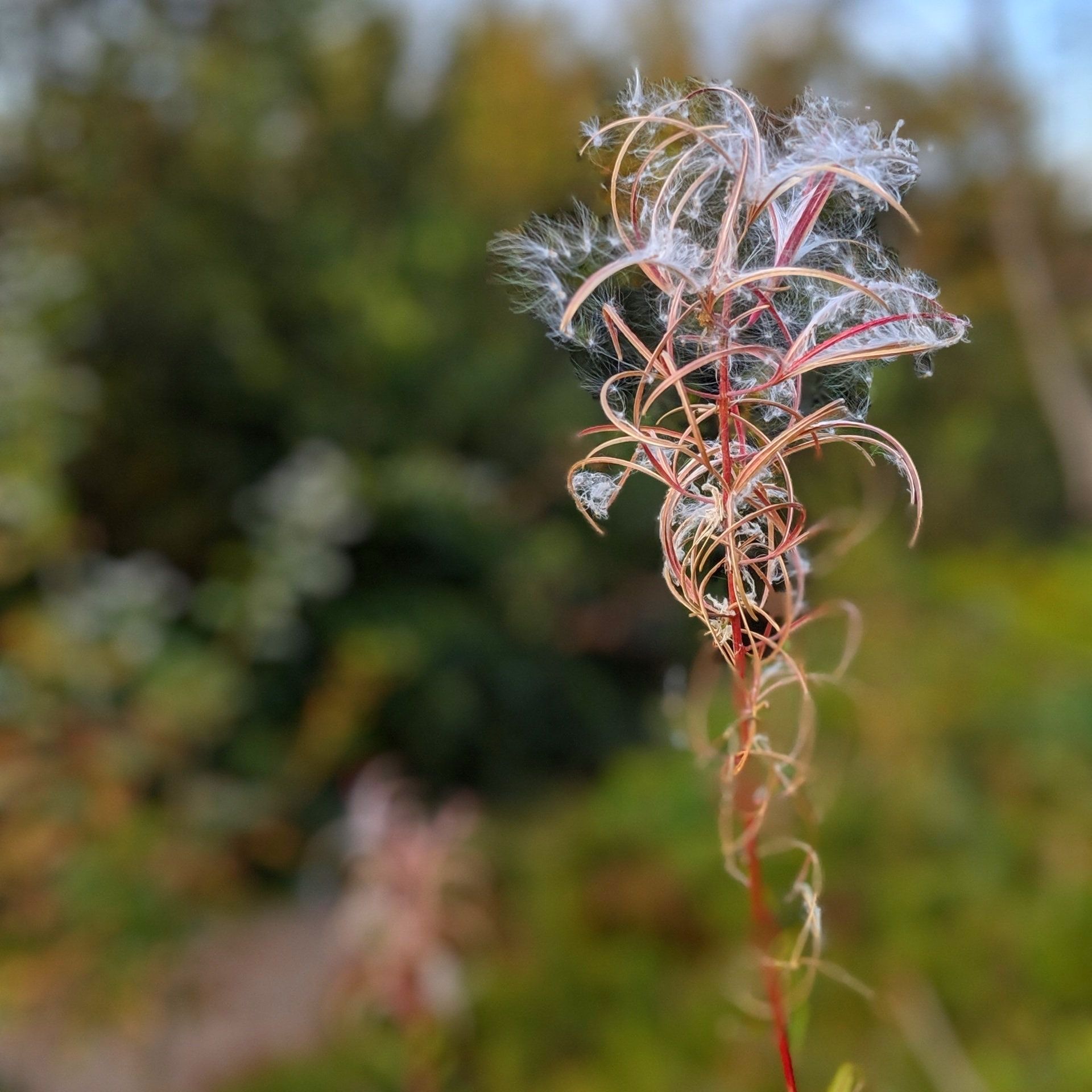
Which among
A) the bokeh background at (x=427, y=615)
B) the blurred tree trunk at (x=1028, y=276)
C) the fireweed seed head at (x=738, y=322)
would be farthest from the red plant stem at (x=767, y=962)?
the blurred tree trunk at (x=1028, y=276)

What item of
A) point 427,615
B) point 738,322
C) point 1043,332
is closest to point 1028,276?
point 1043,332

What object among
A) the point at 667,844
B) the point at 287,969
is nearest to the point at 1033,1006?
the point at 667,844

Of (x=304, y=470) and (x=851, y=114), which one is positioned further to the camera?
(x=304, y=470)

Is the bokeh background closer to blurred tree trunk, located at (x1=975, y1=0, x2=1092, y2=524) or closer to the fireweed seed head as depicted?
blurred tree trunk, located at (x1=975, y1=0, x2=1092, y2=524)

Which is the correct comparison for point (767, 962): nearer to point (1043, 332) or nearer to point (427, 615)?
point (427, 615)

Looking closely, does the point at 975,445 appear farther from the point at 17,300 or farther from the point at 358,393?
the point at 17,300

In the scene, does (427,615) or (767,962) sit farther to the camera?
(427,615)
